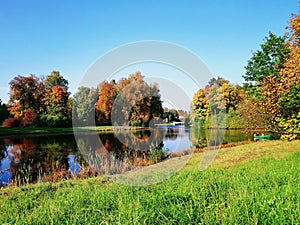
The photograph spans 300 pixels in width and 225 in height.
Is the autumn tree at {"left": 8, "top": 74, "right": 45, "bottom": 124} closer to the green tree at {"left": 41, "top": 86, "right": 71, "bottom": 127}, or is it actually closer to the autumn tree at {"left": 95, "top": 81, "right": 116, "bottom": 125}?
the green tree at {"left": 41, "top": 86, "right": 71, "bottom": 127}

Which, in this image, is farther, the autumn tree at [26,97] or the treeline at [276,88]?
the autumn tree at [26,97]

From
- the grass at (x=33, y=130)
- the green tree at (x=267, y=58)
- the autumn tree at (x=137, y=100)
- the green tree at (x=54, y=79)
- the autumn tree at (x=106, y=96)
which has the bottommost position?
the grass at (x=33, y=130)

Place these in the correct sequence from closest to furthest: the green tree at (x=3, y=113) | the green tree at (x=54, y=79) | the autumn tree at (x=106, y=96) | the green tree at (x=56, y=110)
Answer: the autumn tree at (x=106, y=96) → the green tree at (x=56, y=110) → the green tree at (x=3, y=113) → the green tree at (x=54, y=79)

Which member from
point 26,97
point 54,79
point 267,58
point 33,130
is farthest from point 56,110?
point 267,58

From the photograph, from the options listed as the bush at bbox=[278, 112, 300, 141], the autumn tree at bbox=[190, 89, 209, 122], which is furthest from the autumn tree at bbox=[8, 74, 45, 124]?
the bush at bbox=[278, 112, 300, 141]

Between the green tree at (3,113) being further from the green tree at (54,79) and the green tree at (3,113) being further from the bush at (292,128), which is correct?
the bush at (292,128)

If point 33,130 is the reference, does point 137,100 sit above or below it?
above

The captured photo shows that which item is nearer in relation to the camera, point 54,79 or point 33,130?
point 33,130

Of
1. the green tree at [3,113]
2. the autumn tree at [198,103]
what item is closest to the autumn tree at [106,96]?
the autumn tree at [198,103]

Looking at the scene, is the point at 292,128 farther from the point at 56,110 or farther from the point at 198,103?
the point at 56,110

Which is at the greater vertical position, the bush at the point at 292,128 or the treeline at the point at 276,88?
the treeline at the point at 276,88

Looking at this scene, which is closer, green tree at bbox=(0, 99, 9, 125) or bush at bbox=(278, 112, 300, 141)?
bush at bbox=(278, 112, 300, 141)

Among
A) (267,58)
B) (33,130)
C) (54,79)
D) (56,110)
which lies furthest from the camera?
(54,79)

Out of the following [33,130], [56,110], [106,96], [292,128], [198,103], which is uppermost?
[106,96]
